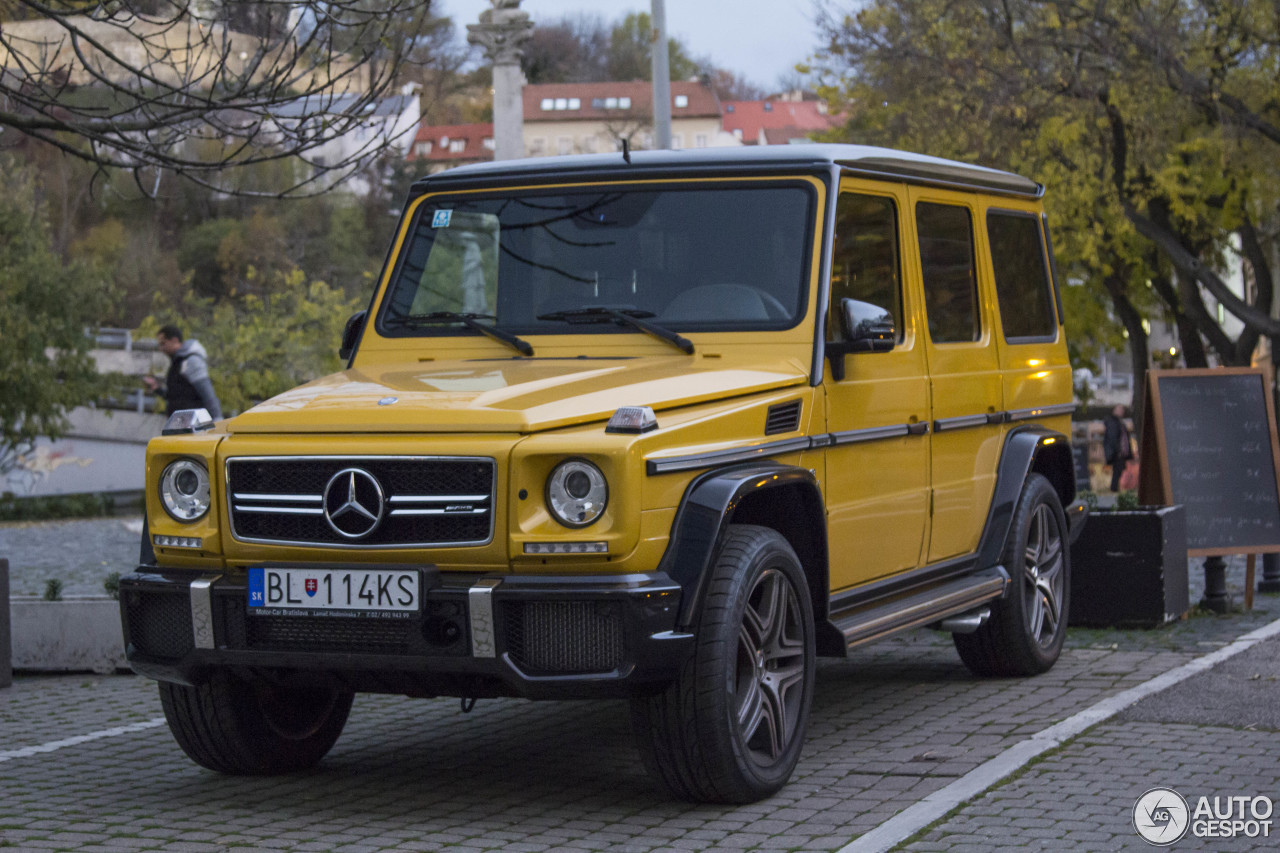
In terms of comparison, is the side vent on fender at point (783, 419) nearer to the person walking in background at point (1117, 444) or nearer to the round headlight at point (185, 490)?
the round headlight at point (185, 490)

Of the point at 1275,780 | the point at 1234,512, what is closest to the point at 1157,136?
the point at 1234,512

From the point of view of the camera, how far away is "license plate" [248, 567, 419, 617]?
519 centimetres

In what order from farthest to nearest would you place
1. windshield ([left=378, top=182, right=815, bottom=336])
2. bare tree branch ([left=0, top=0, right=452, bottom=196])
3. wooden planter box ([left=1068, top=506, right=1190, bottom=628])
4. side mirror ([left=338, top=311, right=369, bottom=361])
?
wooden planter box ([left=1068, top=506, right=1190, bottom=628]) → bare tree branch ([left=0, top=0, right=452, bottom=196]) → side mirror ([left=338, top=311, right=369, bottom=361]) → windshield ([left=378, top=182, right=815, bottom=336])

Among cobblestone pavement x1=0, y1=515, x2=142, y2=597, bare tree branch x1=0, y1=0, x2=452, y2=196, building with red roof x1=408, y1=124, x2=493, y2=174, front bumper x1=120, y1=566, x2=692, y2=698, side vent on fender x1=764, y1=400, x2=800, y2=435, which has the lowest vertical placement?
cobblestone pavement x1=0, y1=515, x2=142, y2=597

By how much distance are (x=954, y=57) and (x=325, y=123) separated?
17586mm

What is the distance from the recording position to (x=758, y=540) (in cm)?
554

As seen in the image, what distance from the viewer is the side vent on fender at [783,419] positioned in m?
5.91

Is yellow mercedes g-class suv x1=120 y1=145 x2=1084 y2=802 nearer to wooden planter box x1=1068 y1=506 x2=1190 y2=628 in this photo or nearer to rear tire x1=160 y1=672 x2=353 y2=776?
rear tire x1=160 y1=672 x2=353 y2=776

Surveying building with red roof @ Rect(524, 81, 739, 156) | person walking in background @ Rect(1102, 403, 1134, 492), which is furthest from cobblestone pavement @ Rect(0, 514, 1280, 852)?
building with red roof @ Rect(524, 81, 739, 156)

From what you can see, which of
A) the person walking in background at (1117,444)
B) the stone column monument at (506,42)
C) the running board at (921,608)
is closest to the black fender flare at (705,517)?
the running board at (921,608)

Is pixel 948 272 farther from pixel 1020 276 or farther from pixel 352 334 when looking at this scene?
pixel 352 334

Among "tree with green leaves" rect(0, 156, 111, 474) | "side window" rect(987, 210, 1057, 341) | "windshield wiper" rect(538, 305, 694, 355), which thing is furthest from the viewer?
"tree with green leaves" rect(0, 156, 111, 474)

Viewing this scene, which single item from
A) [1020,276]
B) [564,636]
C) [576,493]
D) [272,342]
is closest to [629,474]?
[576,493]

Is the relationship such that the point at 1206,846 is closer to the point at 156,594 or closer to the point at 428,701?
the point at 156,594
